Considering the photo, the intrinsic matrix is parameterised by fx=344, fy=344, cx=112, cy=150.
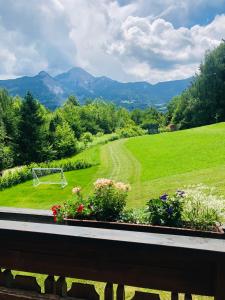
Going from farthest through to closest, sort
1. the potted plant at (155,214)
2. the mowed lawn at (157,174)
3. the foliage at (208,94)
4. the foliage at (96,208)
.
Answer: the foliage at (208,94) < the mowed lawn at (157,174) < the foliage at (96,208) < the potted plant at (155,214)

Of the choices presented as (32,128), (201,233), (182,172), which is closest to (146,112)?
(32,128)

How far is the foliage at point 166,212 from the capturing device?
253 cm

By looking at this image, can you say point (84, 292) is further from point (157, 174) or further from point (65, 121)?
point (65, 121)

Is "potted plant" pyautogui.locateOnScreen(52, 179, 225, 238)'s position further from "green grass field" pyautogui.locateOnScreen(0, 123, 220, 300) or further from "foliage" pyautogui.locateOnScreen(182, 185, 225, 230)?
"green grass field" pyautogui.locateOnScreen(0, 123, 220, 300)

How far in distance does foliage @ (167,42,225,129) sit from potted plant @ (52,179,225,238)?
4535 centimetres

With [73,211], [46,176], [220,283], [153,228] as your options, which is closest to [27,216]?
[73,211]

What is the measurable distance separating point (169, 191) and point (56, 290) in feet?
33.3

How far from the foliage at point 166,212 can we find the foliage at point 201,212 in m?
0.06

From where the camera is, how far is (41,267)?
196cm

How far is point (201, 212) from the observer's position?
2658 millimetres

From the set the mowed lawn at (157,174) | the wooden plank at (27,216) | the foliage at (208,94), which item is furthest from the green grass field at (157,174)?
the foliage at (208,94)

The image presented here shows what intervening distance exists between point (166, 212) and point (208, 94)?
4850cm

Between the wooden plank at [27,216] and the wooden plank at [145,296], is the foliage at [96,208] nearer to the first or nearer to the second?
the wooden plank at [27,216]

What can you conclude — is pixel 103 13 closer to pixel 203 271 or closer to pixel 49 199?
pixel 203 271
